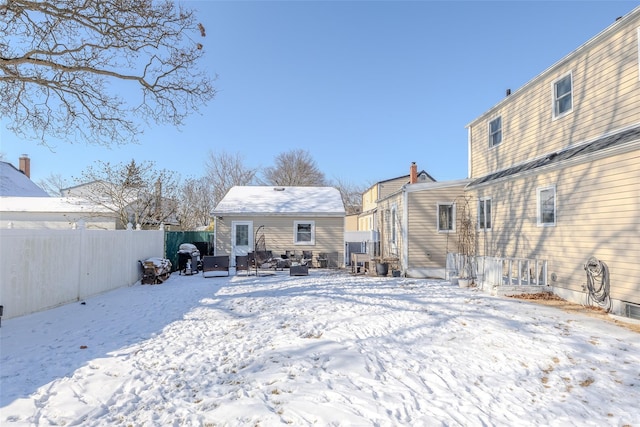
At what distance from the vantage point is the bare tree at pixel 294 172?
40.0 meters

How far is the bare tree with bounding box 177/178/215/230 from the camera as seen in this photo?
24.9 m

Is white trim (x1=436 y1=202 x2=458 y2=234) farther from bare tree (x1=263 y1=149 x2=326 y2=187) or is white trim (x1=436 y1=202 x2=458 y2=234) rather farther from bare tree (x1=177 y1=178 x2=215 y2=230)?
bare tree (x1=263 y1=149 x2=326 y2=187)

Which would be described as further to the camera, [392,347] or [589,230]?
[589,230]

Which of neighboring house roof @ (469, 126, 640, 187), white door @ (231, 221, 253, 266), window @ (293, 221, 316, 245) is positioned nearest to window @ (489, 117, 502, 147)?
neighboring house roof @ (469, 126, 640, 187)

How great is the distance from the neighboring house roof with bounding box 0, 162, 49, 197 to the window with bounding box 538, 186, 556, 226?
95.8 feet

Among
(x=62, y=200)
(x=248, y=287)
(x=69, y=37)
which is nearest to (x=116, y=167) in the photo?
(x=62, y=200)

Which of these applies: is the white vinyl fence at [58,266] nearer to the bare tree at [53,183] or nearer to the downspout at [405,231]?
the downspout at [405,231]

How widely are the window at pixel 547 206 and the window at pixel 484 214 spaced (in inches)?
98.6

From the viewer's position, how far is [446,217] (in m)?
12.9

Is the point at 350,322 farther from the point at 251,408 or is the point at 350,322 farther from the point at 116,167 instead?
the point at 116,167

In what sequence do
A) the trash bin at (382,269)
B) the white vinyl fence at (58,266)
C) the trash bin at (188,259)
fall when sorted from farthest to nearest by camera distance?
the trash bin at (188,259)
the trash bin at (382,269)
the white vinyl fence at (58,266)

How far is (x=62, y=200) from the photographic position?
63.4 ft

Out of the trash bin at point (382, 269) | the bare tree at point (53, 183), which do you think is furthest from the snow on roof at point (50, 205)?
the bare tree at point (53, 183)

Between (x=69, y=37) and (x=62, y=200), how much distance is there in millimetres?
14821
